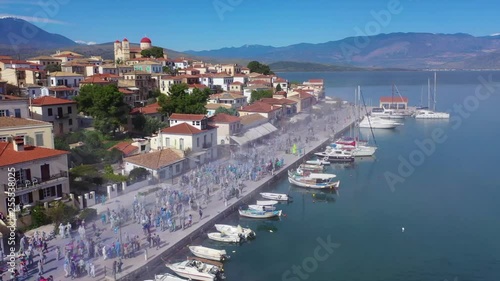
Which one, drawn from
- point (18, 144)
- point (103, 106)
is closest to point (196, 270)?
point (18, 144)

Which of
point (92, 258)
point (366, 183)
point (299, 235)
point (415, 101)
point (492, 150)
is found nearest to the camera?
point (92, 258)

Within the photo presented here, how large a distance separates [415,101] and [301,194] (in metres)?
84.1

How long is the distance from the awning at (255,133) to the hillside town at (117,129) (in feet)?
0.34

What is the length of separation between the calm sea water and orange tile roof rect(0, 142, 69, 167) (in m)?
9.41

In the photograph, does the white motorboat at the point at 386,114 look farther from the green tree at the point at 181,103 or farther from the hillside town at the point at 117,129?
the green tree at the point at 181,103

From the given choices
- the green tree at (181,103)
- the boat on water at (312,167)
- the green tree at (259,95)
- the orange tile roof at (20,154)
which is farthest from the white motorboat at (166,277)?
the green tree at (259,95)

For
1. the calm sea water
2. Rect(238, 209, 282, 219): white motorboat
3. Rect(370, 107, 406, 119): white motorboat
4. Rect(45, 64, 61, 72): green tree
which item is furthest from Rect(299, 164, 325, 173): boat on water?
Rect(45, 64, 61, 72): green tree

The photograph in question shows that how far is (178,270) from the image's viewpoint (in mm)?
A: 18672

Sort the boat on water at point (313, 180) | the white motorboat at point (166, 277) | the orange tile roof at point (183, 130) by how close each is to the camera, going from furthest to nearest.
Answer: the orange tile roof at point (183, 130) < the boat on water at point (313, 180) < the white motorboat at point (166, 277)

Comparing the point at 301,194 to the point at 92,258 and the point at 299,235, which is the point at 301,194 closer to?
the point at 299,235

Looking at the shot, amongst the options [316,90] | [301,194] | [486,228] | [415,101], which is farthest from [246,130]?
[415,101]

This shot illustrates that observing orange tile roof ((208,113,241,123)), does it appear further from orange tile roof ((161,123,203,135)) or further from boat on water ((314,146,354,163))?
boat on water ((314,146,354,163))

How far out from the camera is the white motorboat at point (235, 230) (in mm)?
23016

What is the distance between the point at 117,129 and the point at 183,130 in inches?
429
